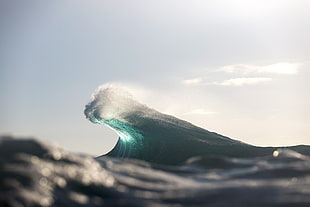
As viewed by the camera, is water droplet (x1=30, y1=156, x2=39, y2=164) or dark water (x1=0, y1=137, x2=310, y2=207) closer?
dark water (x1=0, y1=137, x2=310, y2=207)

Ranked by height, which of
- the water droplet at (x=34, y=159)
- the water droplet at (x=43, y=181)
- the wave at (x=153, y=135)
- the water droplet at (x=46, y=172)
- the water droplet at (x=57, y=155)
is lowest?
the water droplet at (x=43, y=181)

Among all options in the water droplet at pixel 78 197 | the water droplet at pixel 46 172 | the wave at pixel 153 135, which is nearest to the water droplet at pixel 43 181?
the water droplet at pixel 46 172

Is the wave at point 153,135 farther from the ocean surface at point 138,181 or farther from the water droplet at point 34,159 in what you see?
the water droplet at point 34,159

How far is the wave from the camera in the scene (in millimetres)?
20594

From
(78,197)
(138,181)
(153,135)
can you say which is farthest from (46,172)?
(153,135)

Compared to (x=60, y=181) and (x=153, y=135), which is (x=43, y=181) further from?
(x=153, y=135)

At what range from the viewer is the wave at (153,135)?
20.6m

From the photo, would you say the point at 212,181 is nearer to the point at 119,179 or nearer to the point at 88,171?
the point at 119,179

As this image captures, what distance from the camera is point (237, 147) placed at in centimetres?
2111

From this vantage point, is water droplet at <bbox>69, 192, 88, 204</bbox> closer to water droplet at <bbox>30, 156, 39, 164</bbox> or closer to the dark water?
the dark water

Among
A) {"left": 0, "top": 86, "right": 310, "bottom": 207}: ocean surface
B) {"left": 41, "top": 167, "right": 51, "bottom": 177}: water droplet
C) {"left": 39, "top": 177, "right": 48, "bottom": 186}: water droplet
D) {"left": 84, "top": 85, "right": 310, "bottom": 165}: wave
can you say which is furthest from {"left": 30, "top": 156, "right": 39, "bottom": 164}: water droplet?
{"left": 84, "top": 85, "right": 310, "bottom": 165}: wave

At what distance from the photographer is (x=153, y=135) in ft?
75.0

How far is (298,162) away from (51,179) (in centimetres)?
494

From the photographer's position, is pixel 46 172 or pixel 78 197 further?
pixel 46 172
